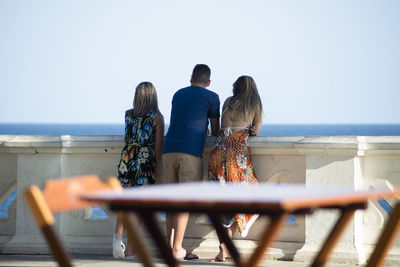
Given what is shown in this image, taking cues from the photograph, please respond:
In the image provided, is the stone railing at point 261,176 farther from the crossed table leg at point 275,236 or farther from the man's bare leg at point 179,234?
the crossed table leg at point 275,236

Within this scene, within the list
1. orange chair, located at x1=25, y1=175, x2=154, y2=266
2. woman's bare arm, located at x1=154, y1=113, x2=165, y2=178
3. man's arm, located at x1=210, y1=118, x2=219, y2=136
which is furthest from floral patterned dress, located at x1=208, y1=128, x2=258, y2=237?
orange chair, located at x1=25, y1=175, x2=154, y2=266

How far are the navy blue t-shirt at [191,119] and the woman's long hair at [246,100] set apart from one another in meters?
0.18

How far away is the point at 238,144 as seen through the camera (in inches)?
253

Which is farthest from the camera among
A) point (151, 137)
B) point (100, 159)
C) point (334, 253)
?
point (100, 159)

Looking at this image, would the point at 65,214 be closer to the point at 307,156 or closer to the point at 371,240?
the point at 307,156

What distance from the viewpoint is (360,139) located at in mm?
6238

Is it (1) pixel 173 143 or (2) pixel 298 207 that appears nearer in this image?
(2) pixel 298 207

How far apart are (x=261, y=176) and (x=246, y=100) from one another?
0.67m

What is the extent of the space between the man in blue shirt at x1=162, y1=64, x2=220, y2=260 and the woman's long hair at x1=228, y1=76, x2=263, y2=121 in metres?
0.18

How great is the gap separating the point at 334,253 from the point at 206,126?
1463 millimetres

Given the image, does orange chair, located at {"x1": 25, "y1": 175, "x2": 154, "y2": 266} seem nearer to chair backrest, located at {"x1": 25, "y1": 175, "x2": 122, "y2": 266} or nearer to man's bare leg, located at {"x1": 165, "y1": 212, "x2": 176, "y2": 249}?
chair backrest, located at {"x1": 25, "y1": 175, "x2": 122, "y2": 266}

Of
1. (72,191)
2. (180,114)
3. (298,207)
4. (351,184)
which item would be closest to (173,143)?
(180,114)

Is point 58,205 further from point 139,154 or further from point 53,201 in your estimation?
point 139,154

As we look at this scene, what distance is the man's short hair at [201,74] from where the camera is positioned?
21.3ft
